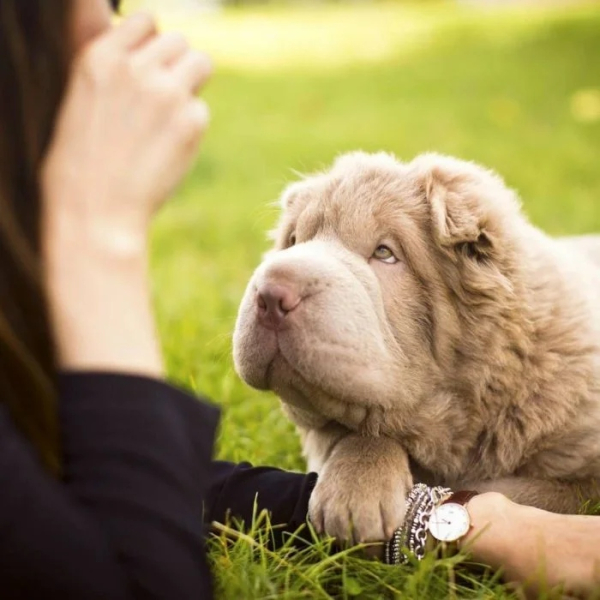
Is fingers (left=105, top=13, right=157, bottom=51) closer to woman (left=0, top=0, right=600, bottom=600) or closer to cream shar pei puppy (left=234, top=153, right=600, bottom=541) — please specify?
woman (left=0, top=0, right=600, bottom=600)

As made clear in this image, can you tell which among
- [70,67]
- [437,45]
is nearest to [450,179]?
[70,67]

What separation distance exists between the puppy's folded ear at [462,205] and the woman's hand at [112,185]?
1049 millimetres

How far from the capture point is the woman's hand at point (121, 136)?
5.84 ft

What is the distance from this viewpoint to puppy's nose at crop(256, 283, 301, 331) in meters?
2.45

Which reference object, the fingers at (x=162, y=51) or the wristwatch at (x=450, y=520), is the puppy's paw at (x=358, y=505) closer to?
the wristwatch at (x=450, y=520)

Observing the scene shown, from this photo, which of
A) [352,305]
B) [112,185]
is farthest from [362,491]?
[112,185]

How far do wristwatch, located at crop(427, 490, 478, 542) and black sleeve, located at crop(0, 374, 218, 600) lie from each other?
86cm

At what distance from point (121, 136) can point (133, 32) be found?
9.8 inches

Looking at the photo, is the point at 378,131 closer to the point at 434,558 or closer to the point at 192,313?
the point at 192,313

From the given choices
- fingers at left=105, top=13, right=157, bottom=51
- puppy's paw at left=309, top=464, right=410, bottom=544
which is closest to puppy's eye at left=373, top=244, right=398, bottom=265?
puppy's paw at left=309, top=464, right=410, bottom=544

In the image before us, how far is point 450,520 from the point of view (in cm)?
241

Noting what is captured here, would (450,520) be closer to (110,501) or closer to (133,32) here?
(110,501)

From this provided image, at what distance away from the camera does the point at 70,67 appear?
1841mm

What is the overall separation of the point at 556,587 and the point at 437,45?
1370cm
